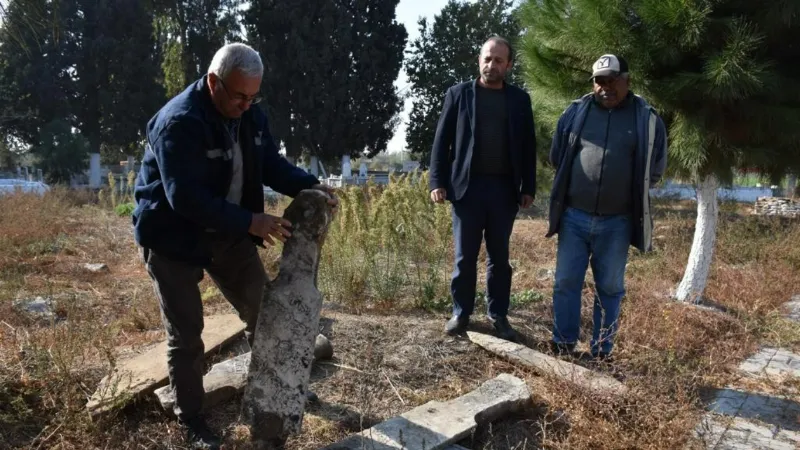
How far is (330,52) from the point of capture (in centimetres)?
2447

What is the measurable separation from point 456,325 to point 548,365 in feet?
2.59

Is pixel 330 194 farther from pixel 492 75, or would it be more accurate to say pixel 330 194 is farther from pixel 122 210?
pixel 122 210

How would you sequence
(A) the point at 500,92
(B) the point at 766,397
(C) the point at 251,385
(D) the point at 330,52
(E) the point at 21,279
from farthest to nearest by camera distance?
(D) the point at 330,52 < (E) the point at 21,279 < (A) the point at 500,92 < (B) the point at 766,397 < (C) the point at 251,385

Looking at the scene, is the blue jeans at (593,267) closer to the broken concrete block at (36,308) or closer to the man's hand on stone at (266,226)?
the man's hand on stone at (266,226)

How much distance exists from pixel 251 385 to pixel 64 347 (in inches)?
56.8

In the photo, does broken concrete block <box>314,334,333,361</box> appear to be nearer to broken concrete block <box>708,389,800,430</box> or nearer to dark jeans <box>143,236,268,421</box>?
dark jeans <box>143,236,268,421</box>

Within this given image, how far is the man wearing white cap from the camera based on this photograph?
11.5ft

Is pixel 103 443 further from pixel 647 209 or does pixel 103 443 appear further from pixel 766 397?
pixel 766 397

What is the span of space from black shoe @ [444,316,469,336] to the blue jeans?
2.02 ft

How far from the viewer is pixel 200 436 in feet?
8.29

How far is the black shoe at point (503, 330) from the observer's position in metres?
3.94

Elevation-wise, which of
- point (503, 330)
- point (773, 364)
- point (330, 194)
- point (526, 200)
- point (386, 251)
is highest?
point (330, 194)

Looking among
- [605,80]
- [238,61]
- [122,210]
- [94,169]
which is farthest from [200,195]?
[94,169]

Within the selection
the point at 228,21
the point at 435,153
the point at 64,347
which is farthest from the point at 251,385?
the point at 228,21
